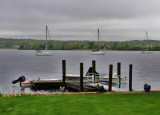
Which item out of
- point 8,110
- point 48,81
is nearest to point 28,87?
point 48,81

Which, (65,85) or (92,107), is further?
(65,85)

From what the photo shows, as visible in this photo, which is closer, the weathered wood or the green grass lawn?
the green grass lawn

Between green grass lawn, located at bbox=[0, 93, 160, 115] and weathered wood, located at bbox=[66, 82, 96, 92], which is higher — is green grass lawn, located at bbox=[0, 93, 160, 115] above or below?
above

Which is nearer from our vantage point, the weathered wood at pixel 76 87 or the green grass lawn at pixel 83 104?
the green grass lawn at pixel 83 104

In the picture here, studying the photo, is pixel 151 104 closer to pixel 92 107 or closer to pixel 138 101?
pixel 138 101

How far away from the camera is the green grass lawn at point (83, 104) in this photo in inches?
488

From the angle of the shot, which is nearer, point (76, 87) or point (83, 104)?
point (83, 104)

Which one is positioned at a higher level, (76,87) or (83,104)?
(83,104)

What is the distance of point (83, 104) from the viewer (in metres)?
13.9

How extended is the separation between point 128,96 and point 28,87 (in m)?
19.7

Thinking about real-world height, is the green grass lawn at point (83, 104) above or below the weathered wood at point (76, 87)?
above

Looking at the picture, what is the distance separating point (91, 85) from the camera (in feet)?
83.1

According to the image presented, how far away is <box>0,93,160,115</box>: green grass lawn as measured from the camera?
1239cm

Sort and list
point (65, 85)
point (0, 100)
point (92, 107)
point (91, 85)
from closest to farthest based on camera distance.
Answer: point (92, 107), point (0, 100), point (91, 85), point (65, 85)
